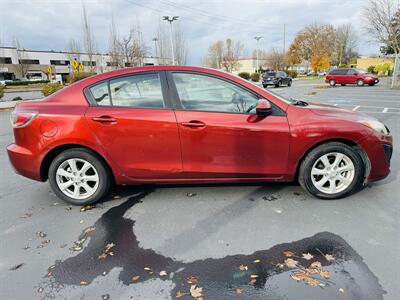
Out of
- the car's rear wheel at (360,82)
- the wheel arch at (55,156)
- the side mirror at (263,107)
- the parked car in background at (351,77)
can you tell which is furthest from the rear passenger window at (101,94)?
the car's rear wheel at (360,82)

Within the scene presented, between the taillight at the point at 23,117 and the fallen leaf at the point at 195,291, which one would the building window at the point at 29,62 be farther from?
the fallen leaf at the point at 195,291

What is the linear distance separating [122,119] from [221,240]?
5.58ft

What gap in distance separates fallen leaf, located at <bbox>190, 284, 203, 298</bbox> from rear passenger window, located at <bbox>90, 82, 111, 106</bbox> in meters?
2.21

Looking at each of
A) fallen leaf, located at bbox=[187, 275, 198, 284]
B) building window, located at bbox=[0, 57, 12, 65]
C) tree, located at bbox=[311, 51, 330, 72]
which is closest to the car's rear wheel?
tree, located at bbox=[311, 51, 330, 72]

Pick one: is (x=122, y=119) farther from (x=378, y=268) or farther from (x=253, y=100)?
(x=378, y=268)

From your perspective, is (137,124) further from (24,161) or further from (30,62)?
(30,62)

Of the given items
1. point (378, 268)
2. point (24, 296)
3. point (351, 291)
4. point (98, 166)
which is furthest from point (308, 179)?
point (24, 296)

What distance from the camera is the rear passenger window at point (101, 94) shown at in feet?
11.0

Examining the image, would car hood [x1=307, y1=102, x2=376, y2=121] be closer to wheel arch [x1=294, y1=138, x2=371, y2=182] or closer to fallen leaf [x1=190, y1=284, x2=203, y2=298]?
wheel arch [x1=294, y1=138, x2=371, y2=182]

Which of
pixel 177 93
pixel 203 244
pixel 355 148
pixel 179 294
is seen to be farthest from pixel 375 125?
pixel 179 294

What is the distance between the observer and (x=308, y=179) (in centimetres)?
337

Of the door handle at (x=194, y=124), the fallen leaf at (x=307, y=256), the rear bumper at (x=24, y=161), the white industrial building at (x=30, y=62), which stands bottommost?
the fallen leaf at (x=307, y=256)

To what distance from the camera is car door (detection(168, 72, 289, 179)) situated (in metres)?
3.21

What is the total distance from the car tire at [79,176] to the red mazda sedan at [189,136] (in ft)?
0.04
